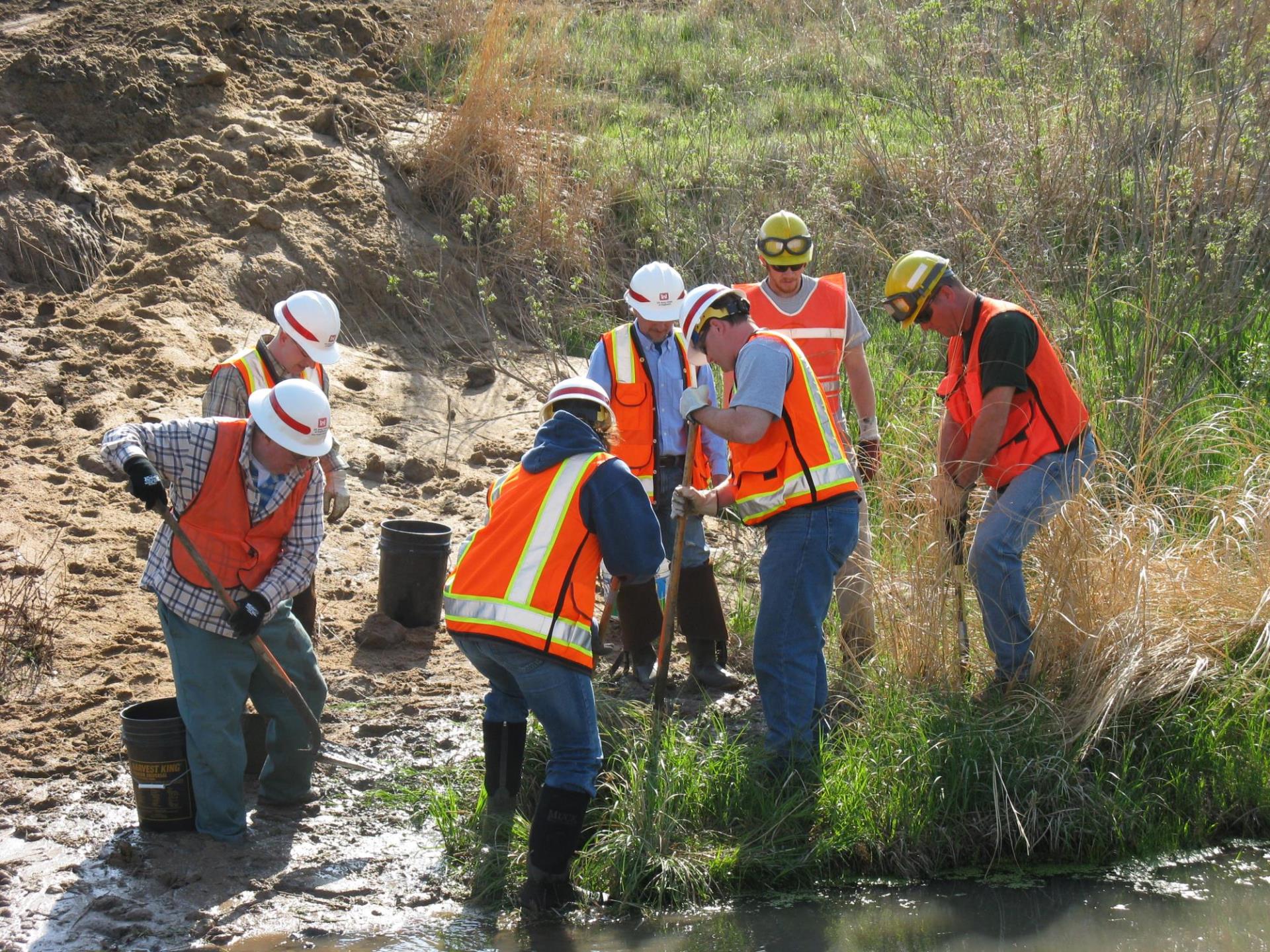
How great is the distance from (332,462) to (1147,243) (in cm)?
581

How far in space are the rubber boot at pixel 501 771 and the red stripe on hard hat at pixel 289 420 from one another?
131cm

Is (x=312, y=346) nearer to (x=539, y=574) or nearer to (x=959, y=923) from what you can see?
(x=539, y=574)

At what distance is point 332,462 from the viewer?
6.37m

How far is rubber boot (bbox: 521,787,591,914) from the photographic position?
4688mm

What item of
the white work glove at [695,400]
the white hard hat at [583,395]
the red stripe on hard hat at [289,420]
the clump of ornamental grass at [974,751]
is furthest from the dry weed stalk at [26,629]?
the white work glove at [695,400]

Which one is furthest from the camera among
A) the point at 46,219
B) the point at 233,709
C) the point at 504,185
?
the point at 504,185

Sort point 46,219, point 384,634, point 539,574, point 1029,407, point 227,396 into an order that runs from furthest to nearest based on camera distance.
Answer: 1. point 46,219
2. point 384,634
3. point 227,396
4. point 1029,407
5. point 539,574

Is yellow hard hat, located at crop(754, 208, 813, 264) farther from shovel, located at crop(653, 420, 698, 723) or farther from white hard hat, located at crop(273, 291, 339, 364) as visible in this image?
white hard hat, located at crop(273, 291, 339, 364)

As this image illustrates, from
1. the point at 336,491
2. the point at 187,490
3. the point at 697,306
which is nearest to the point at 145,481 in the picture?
the point at 187,490

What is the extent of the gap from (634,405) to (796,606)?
5.17 feet

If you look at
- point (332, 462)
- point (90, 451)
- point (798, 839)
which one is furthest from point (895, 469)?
point (90, 451)

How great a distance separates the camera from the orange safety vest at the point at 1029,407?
5.69m

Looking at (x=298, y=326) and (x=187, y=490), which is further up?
(x=298, y=326)

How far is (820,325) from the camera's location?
638 centimetres
